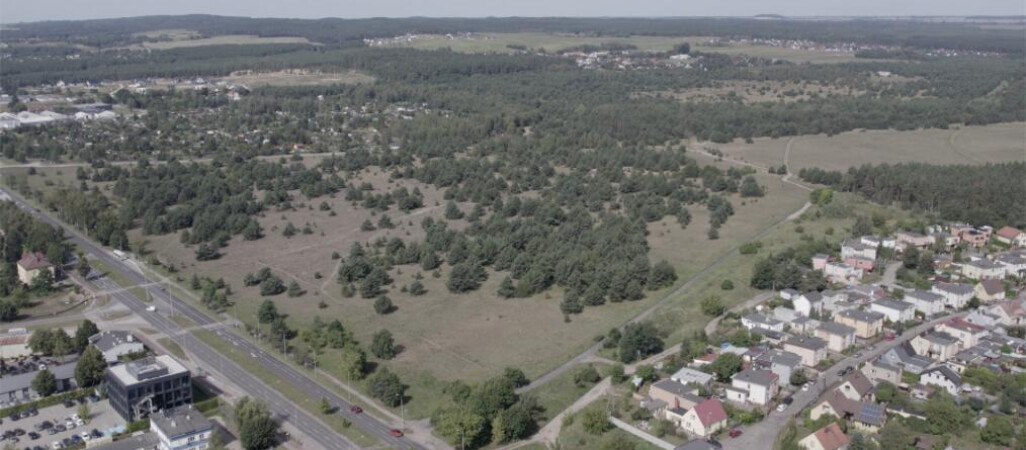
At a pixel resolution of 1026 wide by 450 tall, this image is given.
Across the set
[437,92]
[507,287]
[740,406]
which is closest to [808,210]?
[507,287]

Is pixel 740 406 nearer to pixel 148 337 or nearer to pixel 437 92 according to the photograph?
pixel 148 337

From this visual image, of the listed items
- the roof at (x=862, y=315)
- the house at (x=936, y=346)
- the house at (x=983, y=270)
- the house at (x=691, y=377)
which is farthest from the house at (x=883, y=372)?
the house at (x=983, y=270)

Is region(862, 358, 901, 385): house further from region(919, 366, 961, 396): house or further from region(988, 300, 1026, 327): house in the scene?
region(988, 300, 1026, 327): house

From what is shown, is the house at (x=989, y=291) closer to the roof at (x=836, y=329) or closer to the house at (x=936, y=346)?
the house at (x=936, y=346)

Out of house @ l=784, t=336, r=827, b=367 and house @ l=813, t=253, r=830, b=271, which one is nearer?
house @ l=784, t=336, r=827, b=367

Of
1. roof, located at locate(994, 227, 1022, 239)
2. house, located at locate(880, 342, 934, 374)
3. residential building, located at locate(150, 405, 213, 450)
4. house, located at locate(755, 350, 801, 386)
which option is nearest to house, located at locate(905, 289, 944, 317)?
house, located at locate(880, 342, 934, 374)
